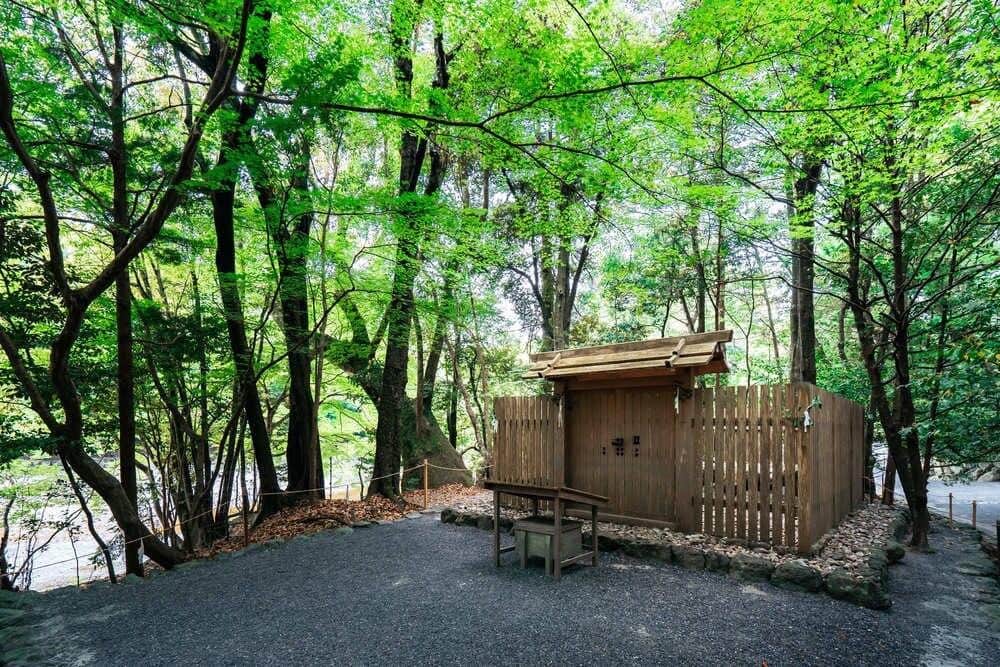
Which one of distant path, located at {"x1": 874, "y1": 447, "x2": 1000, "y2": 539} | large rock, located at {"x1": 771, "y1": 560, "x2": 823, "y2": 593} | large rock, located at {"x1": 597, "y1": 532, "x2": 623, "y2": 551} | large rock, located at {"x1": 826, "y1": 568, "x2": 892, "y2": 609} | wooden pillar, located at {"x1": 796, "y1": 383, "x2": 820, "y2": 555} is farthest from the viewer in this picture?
distant path, located at {"x1": 874, "y1": 447, "x2": 1000, "y2": 539}

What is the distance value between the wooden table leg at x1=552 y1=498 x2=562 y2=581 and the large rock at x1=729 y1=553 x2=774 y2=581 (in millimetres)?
1735

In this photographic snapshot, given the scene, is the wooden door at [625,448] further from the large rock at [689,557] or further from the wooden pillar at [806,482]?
the wooden pillar at [806,482]

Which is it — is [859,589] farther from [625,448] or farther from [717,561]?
[625,448]

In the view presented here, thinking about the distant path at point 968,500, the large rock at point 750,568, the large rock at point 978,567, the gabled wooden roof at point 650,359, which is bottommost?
the distant path at point 968,500

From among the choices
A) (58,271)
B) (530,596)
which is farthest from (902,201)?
(58,271)

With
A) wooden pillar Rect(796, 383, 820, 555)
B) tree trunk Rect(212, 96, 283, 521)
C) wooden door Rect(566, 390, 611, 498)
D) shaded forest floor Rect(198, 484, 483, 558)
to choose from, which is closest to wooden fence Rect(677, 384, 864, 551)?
wooden pillar Rect(796, 383, 820, 555)

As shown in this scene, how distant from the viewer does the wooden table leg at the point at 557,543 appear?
4918 mm

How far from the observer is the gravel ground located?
3.43 metres

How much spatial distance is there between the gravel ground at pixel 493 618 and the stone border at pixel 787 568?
0.12 meters

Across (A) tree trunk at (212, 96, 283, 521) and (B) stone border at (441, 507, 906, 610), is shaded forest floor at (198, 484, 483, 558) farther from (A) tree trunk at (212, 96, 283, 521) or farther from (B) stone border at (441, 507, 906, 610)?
(B) stone border at (441, 507, 906, 610)

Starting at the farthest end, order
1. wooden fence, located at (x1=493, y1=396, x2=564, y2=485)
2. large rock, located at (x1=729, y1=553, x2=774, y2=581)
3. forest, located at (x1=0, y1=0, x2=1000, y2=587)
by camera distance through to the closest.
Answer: wooden fence, located at (x1=493, y1=396, x2=564, y2=485), forest, located at (x1=0, y1=0, x2=1000, y2=587), large rock, located at (x1=729, y1=553, x2=774, y2=581)

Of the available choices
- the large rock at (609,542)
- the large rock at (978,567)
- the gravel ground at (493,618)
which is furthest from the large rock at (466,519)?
the large rock at (978,567)

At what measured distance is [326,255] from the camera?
837 centimetres

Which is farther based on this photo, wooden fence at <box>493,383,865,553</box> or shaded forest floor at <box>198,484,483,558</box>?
shaded forest floor at <box>198,484,483,558</box>
